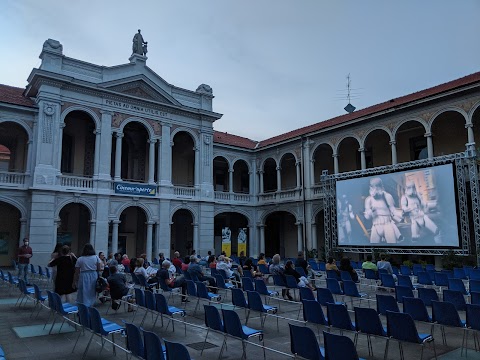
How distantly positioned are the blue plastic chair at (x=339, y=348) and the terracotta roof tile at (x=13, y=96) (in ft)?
61.6

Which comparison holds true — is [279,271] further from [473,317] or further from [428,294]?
[473,317]

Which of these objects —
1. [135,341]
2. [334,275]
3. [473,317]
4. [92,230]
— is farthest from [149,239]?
[473,317]

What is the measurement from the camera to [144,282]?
10328 mm

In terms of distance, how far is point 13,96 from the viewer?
1936cm

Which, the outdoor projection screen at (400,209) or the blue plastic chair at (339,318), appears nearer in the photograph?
the blue plastic chair at (339,318)

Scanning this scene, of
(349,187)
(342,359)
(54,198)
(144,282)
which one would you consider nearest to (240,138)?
(349,187)

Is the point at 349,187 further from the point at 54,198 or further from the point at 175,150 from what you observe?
the point at 54,198

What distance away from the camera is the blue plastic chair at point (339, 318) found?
5793 millimetres

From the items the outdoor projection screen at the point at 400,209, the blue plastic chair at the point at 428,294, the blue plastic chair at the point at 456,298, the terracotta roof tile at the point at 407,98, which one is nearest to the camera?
the blue plastic chair at the point at 456,298

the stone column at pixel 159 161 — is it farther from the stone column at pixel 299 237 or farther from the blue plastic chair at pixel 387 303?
the blue plastic chair at pixel 387 303

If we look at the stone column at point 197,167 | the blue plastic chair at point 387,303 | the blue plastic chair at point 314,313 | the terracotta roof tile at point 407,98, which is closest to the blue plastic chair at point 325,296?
the blue plastic chair at point 387,303

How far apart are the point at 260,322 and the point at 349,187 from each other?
13207mm

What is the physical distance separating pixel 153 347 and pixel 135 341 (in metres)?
0.55

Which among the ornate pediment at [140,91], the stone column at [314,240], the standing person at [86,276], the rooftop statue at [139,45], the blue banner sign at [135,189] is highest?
the rooftop statue at [139,45]
